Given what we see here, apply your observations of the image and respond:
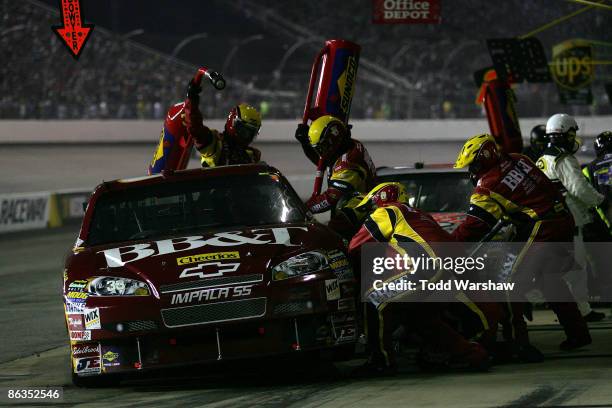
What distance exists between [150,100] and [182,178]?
35.4 m

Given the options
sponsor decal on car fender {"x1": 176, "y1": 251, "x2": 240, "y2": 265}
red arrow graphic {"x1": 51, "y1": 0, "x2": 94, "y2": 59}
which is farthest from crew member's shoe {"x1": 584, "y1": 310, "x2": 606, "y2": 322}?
red arrow graphic {"x1": 51, "y1": 0, "x2": 94, "y2": 59}

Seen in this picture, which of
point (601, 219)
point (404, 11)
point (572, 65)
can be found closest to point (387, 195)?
point (601, 219)

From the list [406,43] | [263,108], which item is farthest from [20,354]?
[406,43]

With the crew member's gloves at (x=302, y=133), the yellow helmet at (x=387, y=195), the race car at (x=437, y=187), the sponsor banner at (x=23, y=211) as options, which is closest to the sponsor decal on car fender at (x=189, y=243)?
the yellow helmet at (x=387, y=195)

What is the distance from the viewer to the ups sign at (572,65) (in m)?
27.9

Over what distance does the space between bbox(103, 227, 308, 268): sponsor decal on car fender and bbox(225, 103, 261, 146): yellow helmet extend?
254 centimetres

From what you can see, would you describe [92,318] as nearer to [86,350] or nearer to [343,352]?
[86,350]

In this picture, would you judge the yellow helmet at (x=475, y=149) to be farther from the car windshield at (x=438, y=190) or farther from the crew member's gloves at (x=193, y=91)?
the crew member's gloves at (x=193, y=91)

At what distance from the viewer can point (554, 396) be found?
19.9 feet

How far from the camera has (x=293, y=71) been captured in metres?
45.6

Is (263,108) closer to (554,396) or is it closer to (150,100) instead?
(150,100)

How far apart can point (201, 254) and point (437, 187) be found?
3568mm

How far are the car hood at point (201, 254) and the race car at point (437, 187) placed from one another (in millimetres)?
2621

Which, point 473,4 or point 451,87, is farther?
point 473,4
